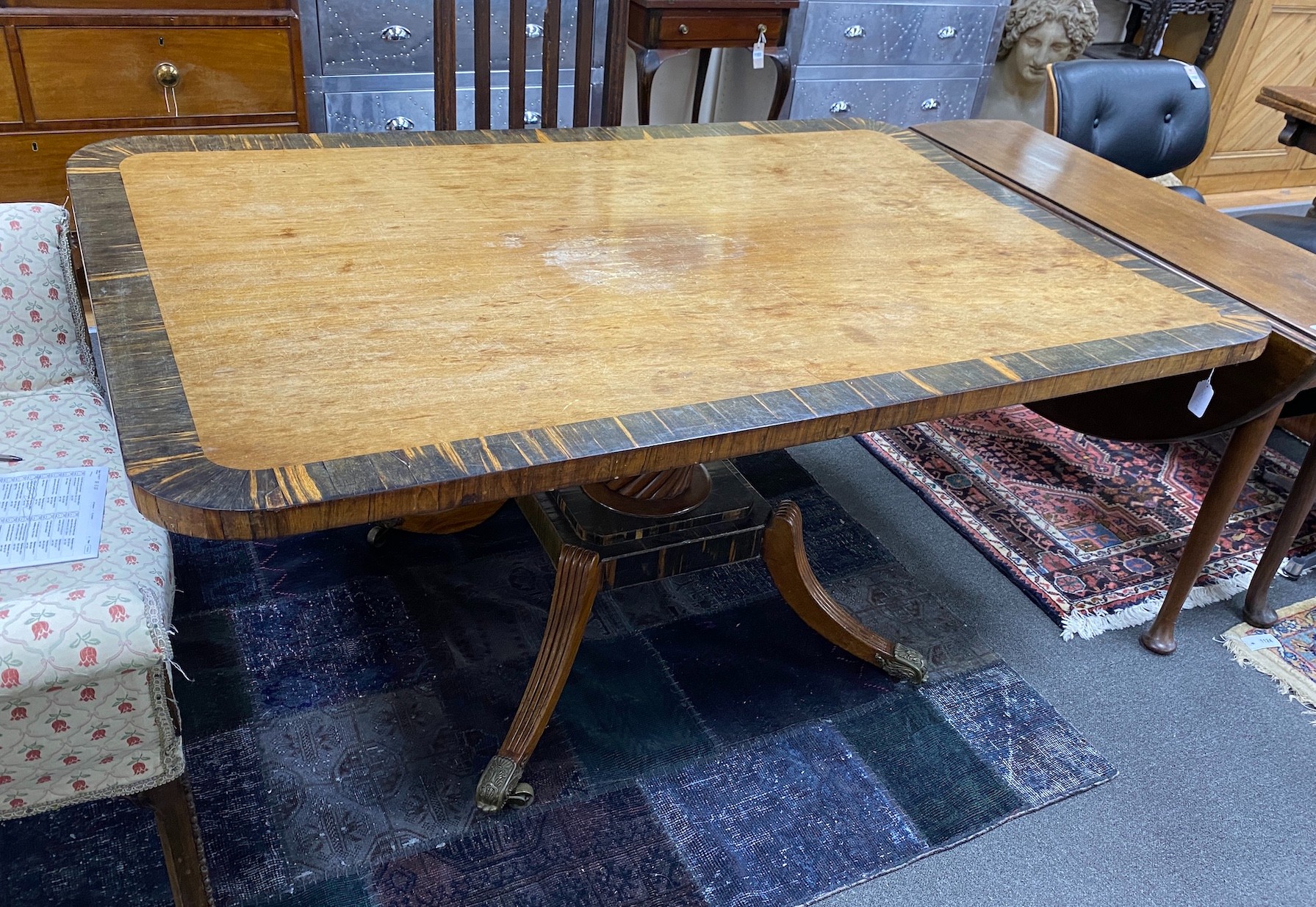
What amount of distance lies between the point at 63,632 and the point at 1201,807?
1.57 metres

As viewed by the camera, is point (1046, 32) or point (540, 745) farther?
point (1046, 32)

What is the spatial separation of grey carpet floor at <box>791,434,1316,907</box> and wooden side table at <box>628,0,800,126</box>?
1.51 meters

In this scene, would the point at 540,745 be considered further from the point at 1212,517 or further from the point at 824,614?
the point at 1212,517

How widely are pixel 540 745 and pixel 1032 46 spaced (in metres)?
3.19

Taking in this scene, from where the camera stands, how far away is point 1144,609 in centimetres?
195

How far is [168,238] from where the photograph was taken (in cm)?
123

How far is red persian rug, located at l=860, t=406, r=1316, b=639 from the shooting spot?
2000 mm

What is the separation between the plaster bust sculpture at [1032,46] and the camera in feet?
11.5

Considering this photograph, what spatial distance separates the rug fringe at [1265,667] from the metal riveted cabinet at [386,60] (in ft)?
6.09

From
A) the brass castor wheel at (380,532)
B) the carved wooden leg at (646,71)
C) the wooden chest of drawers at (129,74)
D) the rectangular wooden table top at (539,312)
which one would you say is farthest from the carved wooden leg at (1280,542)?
the wooden chest of drawers at (129,74)

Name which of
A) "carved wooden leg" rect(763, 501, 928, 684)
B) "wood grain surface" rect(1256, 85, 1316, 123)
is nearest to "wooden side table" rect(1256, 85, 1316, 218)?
"wood grain surface" rect(1256, 85, 1316, 123)

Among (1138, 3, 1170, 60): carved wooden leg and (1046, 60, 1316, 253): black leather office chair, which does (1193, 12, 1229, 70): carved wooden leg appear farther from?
(1046, 60, 1316, 253): black leather office chair

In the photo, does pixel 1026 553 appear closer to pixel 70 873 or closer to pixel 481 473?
pixel 481 473

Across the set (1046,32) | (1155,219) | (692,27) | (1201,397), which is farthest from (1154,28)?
(1201,397)
